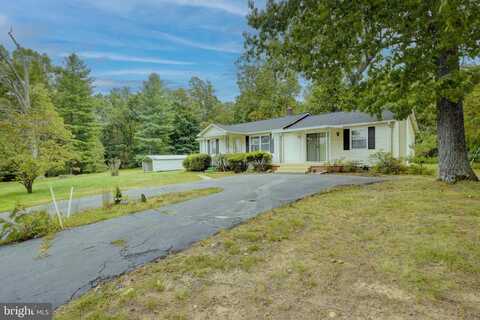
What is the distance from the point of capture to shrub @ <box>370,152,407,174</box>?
1196 centimetres

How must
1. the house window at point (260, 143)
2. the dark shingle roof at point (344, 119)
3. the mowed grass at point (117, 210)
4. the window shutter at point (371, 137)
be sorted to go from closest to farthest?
the mowed grass at point (117, 210) < the dark shingle roof at point (344, 119) < the window shutter at point (371, 137) < the house window at point (260, 143)

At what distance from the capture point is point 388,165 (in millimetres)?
12125

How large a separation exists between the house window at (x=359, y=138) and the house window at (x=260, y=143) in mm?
6104

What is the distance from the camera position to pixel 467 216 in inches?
181

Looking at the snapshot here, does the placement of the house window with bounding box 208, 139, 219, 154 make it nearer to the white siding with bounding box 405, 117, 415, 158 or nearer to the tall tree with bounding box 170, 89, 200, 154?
the tall tree with bounding box 170, 89, 200, 154

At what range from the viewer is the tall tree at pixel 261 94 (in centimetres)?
3183

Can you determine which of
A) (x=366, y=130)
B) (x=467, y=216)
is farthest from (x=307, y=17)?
(x=366, y=130)

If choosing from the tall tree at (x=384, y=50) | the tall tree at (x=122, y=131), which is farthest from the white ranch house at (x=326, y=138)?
the tall tree at (x=122, y=131)

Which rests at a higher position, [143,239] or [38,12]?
[38,12]

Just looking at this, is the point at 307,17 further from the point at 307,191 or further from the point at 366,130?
the point at 366,130

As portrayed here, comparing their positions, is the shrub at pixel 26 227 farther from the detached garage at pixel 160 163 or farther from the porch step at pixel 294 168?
the detached garage at pixel 160 163

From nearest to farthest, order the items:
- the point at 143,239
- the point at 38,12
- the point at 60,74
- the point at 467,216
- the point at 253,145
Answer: the point at 143,239, the point at 467,216, the point at 38,12, the point at 253,145, the point at 60,74

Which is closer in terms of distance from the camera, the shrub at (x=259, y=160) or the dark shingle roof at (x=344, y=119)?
the dark shingle roof at (x=344, y=119)

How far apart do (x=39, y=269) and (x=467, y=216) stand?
6991 mm
